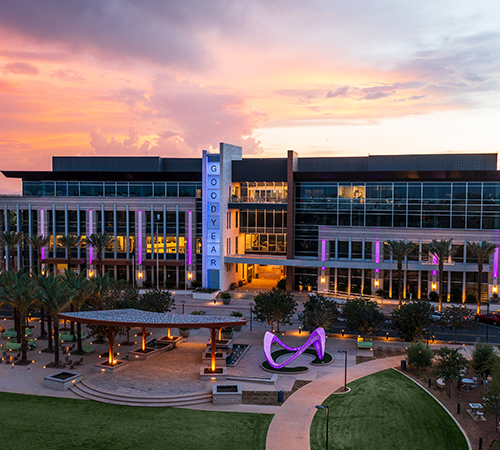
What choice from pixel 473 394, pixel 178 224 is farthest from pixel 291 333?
pixel 178 224

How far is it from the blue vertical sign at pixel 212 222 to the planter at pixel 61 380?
39.1m

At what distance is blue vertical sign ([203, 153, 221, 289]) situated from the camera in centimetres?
7469

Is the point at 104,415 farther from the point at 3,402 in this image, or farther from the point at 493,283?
the point at 493,283

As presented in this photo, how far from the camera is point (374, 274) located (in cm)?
6975

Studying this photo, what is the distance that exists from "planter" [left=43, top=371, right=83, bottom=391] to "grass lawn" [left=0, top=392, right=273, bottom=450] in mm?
2020

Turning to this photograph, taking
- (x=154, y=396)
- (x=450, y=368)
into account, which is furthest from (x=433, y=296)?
(x=154, y=396)

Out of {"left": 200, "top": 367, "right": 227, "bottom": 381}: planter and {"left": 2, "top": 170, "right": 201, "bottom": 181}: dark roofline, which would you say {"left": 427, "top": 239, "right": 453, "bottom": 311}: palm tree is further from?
Result: {"left": 2, "top": 170, "right": 201, "bottom": 181}: dark roofline

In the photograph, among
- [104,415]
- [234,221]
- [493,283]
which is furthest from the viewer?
[234,221]

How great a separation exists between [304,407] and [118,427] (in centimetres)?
1285

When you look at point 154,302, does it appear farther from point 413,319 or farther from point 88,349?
point 413,319

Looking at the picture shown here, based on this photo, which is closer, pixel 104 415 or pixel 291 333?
pixel 104 415

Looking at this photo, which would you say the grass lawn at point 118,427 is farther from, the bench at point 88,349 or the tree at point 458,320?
the tree at point 458,320

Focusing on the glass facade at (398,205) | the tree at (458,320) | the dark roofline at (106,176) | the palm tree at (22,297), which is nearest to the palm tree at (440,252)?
the glass facade at (398,205)

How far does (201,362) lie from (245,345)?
6.49 m
